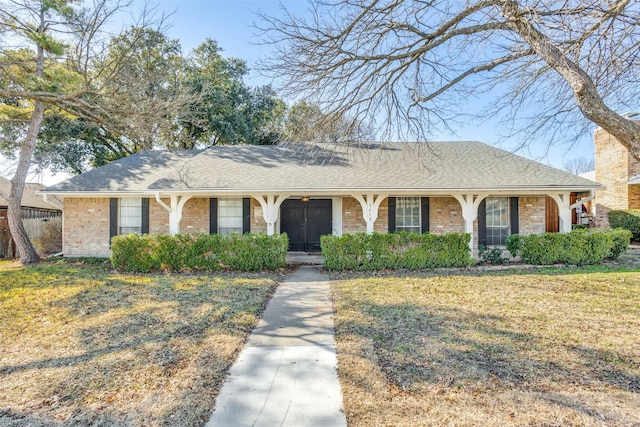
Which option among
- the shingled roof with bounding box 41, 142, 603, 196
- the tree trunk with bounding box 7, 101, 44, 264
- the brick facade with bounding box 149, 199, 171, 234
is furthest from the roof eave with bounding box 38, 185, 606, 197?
the tree trunk with bounding box 7, 101, 44, 264

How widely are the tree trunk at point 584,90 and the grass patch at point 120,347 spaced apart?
5470 mm

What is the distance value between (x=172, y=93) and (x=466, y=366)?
29.3 feet

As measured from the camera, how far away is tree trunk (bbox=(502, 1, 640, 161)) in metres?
4.02

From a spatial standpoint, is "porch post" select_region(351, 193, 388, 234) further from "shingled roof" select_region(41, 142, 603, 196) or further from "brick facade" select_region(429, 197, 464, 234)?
"brick facade" select_region(429, 197, 464, 234)

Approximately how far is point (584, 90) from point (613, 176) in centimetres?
1650

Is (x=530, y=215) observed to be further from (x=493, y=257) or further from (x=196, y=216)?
(x=196, y=216)

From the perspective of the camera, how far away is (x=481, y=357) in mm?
3789

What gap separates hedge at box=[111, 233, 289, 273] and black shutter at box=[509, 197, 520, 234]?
320 inches

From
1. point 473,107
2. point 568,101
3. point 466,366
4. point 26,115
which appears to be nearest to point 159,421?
point 466,366

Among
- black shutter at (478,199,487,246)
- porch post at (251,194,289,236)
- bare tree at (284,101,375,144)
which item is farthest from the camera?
black shutter at (478,199,487,246)

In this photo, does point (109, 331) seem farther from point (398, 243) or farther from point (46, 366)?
point (398, 243)

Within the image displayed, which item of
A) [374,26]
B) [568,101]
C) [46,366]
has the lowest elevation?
[46,366]

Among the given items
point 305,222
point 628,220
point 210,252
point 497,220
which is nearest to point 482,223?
point 497,220

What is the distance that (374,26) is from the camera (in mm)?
5109
